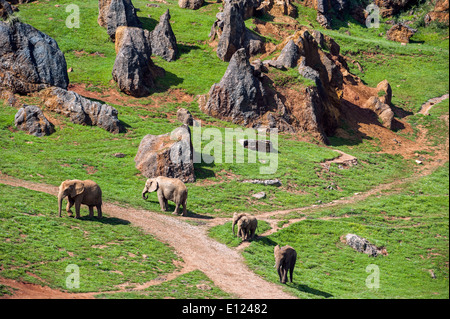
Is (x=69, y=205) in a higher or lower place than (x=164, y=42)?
lower

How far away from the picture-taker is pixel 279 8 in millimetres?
101375

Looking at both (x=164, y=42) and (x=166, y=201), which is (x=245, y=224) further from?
(x=164, y=42)

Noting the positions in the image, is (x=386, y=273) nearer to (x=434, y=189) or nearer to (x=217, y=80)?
(x=434, y=189)

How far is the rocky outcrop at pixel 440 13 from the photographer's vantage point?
106 metres

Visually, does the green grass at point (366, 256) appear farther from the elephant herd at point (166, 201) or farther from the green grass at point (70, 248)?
the green grass at point (70, 248)

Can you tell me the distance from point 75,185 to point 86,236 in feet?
11.3

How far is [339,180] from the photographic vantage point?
53.7 meters

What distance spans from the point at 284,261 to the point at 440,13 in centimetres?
9437

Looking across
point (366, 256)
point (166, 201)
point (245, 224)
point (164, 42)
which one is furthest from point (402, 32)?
point (245, 224)

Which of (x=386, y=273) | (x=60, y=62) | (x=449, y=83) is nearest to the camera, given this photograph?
(x=386, y=273)

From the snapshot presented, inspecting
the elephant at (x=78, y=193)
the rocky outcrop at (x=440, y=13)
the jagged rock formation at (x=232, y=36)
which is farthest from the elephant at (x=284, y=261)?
the rocky outcrop at (x=440, y=13)

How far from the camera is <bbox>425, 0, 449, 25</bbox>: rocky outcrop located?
106 metres
